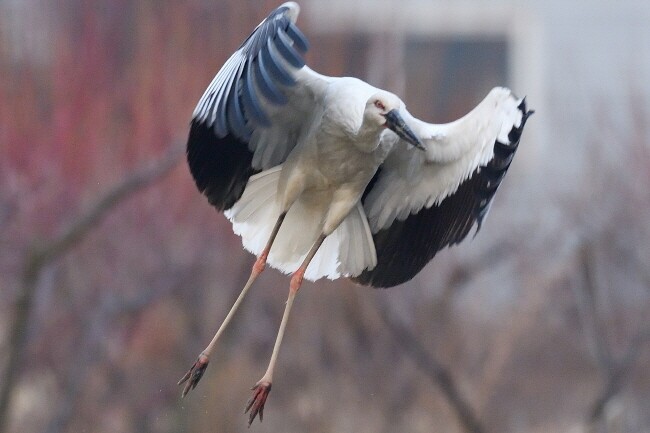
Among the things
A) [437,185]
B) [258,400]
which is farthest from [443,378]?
[258,400]

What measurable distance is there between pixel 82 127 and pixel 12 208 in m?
5.18

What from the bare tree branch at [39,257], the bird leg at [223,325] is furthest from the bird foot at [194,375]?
the bare tree branch at [39,257]

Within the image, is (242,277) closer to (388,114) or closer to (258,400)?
(258,400)

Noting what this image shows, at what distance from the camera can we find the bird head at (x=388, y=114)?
8.30 m

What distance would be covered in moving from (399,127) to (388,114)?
0.28ft

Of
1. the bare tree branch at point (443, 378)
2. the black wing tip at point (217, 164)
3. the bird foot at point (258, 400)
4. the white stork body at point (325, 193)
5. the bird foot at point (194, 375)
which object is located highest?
the black wing tip at point (217, 164)

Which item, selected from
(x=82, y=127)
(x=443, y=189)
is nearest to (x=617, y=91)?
(x=82, y=127)

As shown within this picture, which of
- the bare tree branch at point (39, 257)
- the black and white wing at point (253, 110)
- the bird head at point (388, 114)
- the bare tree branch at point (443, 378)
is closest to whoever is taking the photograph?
the black and white wing at point (253, 110)

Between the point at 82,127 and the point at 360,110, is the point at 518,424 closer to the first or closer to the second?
the point at 82,127

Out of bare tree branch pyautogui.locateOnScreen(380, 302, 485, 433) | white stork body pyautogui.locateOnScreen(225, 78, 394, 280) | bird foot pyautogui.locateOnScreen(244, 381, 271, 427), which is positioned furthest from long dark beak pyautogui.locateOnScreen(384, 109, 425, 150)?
bare tree branch pyautogui.locateOnScreen(380, 302, 485, 433)

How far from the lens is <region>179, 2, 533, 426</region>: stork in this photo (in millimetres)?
8383

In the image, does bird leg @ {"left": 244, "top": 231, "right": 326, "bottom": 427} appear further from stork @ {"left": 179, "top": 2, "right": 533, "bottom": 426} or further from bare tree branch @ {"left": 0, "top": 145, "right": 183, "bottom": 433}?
bare tree branch @ {"left": 0, "top": 145, "right": 183, "bottom": 433}

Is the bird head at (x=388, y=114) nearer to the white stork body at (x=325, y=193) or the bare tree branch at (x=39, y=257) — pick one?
the white stork body at (x=325, y=193)

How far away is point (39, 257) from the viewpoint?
12312 mm
